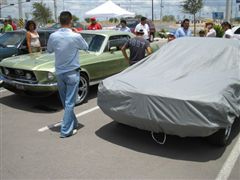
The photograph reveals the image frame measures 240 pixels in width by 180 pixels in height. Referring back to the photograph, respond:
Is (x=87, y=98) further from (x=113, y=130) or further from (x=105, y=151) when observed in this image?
(x=105, y=151)

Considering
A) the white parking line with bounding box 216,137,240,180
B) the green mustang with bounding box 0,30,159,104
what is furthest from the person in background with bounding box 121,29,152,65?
the white parking line with bounding box 216,137,240,180

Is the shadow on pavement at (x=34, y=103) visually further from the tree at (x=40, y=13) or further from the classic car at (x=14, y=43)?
the tree at (x=40, y=13)

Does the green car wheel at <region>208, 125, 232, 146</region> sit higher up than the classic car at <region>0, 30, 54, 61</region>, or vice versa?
the classic car at <region>0, 30, 54, 61</region>

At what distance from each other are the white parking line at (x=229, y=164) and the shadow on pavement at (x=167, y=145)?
0.48 feet

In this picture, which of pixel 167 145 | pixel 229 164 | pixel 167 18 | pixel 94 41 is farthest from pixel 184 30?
pixel 167 18

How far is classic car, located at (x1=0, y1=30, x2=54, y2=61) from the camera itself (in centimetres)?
935

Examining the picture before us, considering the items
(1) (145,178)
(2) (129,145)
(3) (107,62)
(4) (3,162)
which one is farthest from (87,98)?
(1) (145,178)

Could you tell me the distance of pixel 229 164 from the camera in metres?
4.23

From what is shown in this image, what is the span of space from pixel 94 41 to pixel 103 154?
398 centimetres

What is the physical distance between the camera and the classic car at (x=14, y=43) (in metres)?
9.35

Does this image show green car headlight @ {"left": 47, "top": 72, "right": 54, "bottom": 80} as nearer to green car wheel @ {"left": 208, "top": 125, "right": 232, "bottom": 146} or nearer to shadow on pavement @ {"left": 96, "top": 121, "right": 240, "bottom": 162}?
shadow on pavement @ {"left": 96, "top": 121, "right": 240, "bottom": 162}

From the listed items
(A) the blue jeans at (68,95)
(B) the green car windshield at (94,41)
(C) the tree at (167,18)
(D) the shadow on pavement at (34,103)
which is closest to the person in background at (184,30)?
(B) the green car windshield at (94,41)

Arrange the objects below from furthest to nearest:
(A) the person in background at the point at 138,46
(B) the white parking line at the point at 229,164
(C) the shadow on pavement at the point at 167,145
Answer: (A) the person in background at the point at 138,46
(C) the shadow on pavement at the point at 167,145
(B) the white parking line at the point at 229,164

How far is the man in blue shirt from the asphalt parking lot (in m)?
0.33
